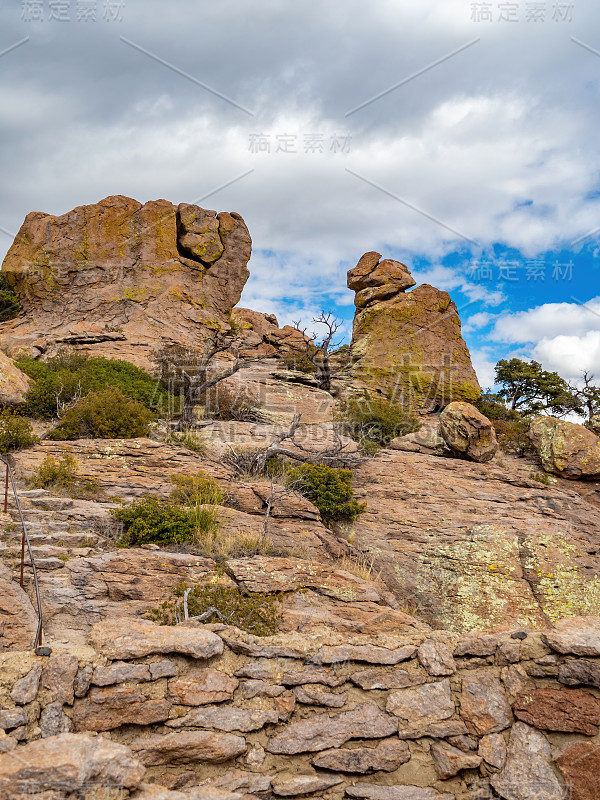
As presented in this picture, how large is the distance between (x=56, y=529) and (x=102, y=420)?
4847mm

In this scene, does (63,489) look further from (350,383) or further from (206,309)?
(206,309)

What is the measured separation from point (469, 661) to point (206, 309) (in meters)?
27.2

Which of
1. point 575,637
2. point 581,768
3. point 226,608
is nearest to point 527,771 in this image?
point 581,768

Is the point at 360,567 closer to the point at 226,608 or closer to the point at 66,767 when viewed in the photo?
the point at 226,608

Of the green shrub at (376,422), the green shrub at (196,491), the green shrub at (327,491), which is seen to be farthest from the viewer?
the green shrub at (376,422)

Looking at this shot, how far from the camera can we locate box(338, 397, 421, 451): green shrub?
18219mm

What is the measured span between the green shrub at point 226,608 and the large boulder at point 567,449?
11129mm

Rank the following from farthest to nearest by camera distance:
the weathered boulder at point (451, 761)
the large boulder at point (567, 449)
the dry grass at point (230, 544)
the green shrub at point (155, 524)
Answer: the large boulder at point (567, 449) → the green shrub at point (155, 524) → the dry grass at point (230, 544) → the weathered boulder at point (451, 761)

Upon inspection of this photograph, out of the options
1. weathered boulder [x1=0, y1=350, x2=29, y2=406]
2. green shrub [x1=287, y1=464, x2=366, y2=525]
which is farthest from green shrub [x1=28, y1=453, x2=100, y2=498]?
weathered boulder [x1=0, y1=350, x2=29, y2=406]

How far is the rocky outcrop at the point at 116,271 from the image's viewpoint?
27.9 metres

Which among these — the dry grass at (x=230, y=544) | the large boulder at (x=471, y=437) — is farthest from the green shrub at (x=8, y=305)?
the dry grass at (x=230, y=544)

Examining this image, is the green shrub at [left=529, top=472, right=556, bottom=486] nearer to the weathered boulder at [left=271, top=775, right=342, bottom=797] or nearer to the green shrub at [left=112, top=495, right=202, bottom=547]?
the green shrub at [left=112, top=495, right=202, bottom=547]

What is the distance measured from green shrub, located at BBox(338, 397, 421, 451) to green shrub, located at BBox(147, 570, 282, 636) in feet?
34.7

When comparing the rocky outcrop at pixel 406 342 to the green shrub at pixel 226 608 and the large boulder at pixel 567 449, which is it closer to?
the large boulder at pixel 567 449
